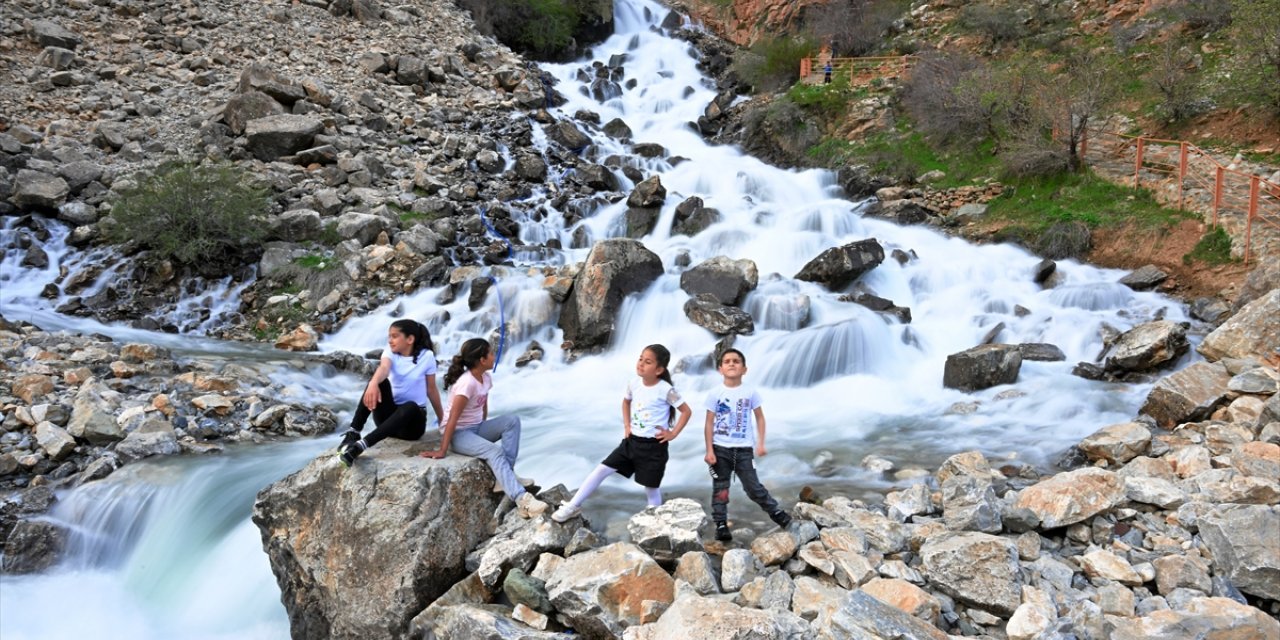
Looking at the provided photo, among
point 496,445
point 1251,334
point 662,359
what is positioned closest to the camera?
point 662,359

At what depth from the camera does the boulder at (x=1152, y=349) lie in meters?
8.61

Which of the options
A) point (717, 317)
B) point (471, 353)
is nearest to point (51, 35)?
point (717, 317)

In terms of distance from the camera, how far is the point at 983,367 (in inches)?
364

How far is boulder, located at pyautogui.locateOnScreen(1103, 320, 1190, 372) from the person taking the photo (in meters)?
8.61

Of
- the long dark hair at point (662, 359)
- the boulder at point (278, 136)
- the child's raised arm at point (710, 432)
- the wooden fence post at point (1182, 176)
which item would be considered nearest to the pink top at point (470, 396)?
the long dark hair at point (662, 359)

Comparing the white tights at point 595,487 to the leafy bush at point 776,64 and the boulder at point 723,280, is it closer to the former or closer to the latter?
the boulder at point 723,280

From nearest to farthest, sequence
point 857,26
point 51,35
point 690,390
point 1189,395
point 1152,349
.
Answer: point 1189,395, point 1152,349, point 690,390, point 51,35, point 857,26

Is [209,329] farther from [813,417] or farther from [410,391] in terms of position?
[813,417]

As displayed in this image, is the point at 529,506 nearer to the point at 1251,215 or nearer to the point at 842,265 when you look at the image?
the point at 842,265

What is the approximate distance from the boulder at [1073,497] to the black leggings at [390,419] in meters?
4.41

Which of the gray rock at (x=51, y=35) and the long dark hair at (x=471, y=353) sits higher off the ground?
the gray rock at (x=51, y=35)

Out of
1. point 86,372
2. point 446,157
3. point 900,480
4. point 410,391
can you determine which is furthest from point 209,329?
point 900,480

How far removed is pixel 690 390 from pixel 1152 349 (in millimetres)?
5628

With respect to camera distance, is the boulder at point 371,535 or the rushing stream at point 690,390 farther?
the rushing stream at point 690,390
